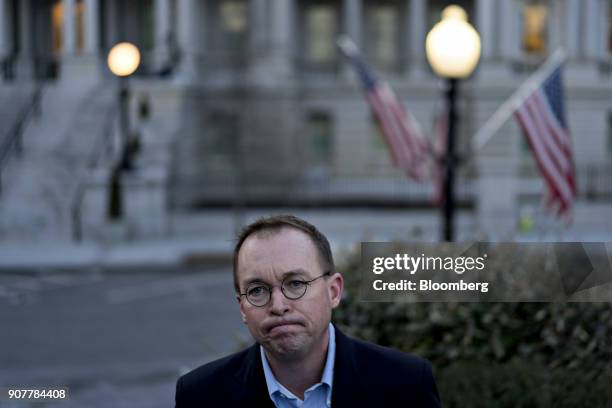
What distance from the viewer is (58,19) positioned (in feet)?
120

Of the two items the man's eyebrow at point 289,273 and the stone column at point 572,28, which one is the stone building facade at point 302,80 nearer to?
the stone column at point 572,28

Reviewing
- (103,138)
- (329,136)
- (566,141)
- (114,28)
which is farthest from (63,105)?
(566,141)

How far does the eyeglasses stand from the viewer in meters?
3.14

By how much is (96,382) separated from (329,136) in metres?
25.5

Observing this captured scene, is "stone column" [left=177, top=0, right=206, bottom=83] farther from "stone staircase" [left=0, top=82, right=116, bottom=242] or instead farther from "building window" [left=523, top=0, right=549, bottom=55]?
"building window" [left=523, top=0, right=549, bottom=55]

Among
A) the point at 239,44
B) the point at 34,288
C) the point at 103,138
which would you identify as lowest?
the point at 34,288

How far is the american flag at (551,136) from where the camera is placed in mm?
12523

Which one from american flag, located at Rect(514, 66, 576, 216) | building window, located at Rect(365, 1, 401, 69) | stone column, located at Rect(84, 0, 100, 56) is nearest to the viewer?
american flag, located at Rect(514, 66, 576, 216)

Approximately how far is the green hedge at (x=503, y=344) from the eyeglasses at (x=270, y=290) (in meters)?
2.01

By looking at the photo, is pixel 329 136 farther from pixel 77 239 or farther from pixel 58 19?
pixel 77 239

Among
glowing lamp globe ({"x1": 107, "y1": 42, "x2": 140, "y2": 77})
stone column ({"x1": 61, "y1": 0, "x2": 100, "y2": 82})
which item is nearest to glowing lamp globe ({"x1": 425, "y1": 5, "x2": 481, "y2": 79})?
glowing lamp globe ({"x1": 107, "y1": 42, "x2": 140, "y2": 77})

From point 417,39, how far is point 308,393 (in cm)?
3281

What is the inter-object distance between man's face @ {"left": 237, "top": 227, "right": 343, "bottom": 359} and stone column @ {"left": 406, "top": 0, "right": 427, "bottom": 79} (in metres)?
32.7

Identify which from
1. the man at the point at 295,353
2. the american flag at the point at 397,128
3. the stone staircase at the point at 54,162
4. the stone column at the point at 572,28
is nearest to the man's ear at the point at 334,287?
the man at the point at 295,353
